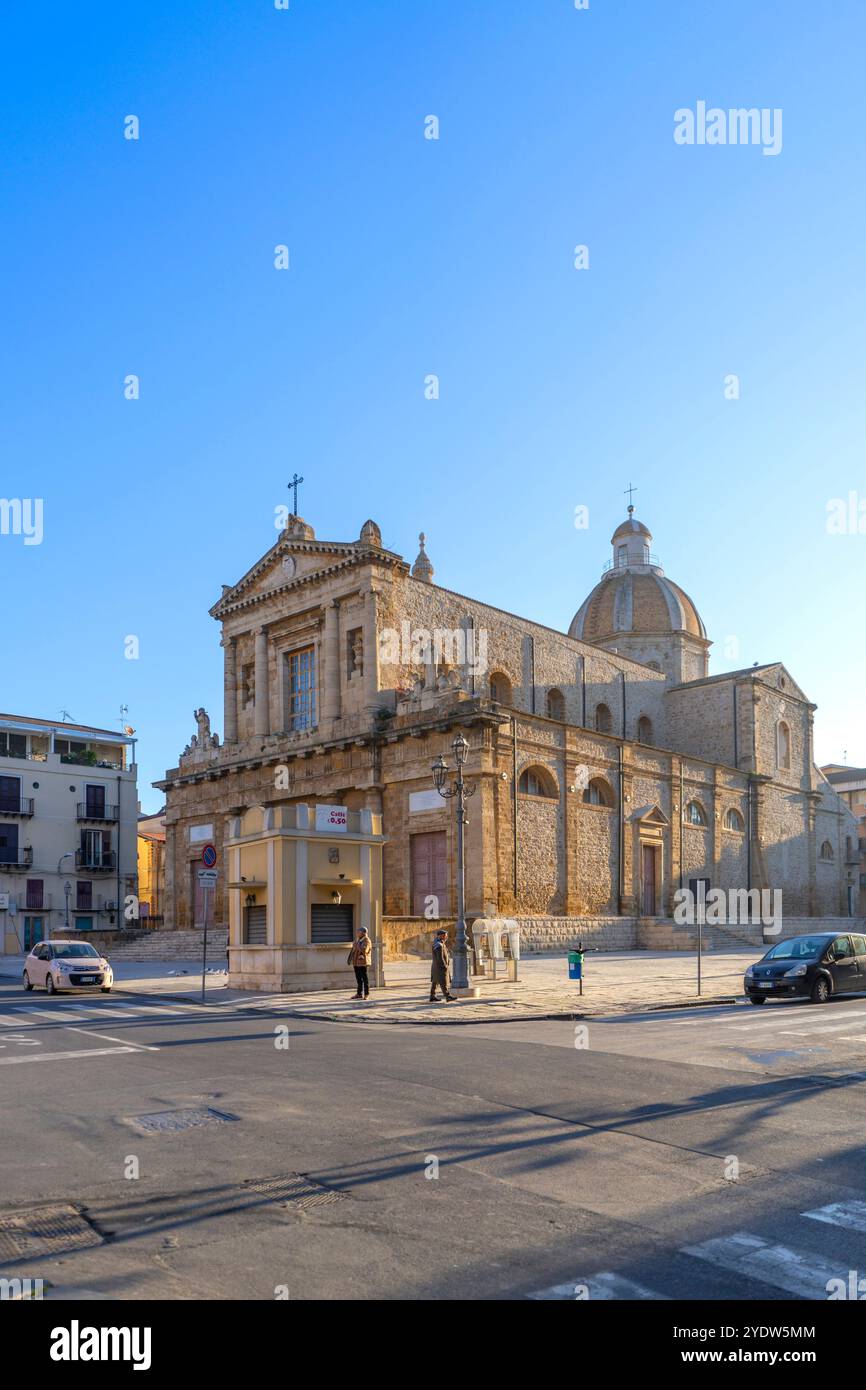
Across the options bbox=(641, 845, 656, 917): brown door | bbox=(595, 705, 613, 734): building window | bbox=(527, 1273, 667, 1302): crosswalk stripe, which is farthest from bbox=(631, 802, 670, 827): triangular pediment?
bbox=(527, 1273, 667, 1302): crosswalk stripe

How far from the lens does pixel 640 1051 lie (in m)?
13.1

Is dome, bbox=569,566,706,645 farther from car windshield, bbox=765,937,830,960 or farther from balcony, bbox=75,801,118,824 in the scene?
car windshield, bbox=765,937,830,960

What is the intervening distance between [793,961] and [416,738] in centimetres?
1878

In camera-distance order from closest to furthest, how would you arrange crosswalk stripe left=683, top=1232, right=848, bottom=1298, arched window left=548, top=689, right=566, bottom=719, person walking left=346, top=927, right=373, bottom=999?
1. crosswalk stripe left=683, top=1232, right=848, bottom=1298
2. person walking left=346, top=927, right=373, bottom=999
3. arched window left=548, top=689, right=566, bottom=719

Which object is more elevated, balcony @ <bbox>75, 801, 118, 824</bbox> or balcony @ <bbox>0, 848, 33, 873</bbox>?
balcony @ <bbox>75, 801, 118, 824</bbox>

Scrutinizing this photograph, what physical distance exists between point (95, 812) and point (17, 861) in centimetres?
493

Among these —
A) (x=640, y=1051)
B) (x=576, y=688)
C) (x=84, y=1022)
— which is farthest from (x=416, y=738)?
(x=640, y=1051)

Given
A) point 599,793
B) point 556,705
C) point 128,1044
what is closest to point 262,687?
point 556,705

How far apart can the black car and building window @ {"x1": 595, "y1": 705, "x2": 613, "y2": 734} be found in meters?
28.6

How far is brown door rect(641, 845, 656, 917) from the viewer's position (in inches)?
1671

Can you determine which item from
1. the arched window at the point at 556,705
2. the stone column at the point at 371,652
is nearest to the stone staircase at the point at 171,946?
the stone column at the point at 371,652

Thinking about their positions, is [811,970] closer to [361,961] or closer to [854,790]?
[361,961]

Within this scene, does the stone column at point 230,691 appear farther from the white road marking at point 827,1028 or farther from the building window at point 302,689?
the white road marking at point 827,1028
